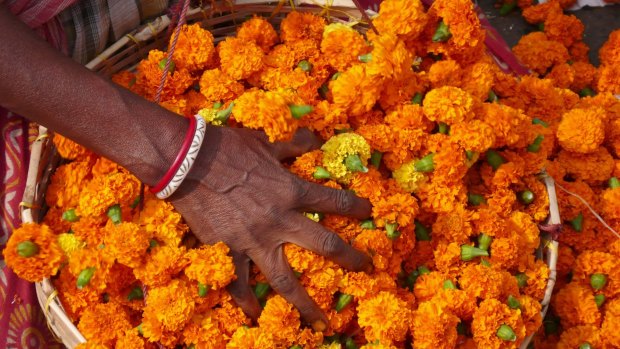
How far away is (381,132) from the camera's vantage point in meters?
2.14

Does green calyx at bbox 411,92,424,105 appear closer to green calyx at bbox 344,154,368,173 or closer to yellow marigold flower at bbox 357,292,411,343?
green calyx at bbox 344,154,368,173

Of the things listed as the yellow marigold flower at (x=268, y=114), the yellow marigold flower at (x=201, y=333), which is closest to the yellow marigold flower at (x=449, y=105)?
the yellow marigold flower at (x=268, y=114)

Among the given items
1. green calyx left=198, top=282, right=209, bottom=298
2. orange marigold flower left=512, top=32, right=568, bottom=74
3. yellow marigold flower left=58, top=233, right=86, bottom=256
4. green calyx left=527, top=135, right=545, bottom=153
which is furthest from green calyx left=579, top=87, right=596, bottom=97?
yellow marigold flower left=58, top=233, right=86, bottom=256

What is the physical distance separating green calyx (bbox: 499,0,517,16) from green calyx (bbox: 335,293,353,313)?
93.3 inches

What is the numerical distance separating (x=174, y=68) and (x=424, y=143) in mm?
864

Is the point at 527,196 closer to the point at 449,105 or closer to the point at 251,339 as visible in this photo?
the point at 449,105

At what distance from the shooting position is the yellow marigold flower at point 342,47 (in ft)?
7.45

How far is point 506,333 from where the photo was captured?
6.36 feet

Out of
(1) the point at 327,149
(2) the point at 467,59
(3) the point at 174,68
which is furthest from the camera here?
(2) the point at 467,59

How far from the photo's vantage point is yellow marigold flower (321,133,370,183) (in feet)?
6.73

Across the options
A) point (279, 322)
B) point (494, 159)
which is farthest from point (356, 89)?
point (279, 322)

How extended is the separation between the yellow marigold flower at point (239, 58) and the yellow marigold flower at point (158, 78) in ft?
0.46

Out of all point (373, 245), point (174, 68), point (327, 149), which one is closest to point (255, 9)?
point (174, 68)

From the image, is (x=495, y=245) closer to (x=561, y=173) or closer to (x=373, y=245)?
(x=373, y=245)
